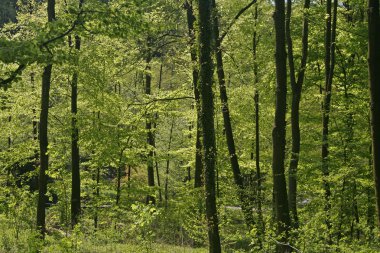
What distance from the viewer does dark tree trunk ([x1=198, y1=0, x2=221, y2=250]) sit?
820cm

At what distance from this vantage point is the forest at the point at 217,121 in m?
6.71

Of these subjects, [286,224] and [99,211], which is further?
[99,211]

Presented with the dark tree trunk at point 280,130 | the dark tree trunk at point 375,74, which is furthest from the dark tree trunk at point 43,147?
the dark tree trunk at point 375,74

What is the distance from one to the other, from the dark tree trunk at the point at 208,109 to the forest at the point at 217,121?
22 millimetres

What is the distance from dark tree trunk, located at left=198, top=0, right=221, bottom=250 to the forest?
0.02m

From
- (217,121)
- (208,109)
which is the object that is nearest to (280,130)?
(208,109)

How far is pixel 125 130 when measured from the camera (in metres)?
15.5

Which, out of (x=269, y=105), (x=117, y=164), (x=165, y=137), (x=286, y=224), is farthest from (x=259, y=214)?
(x=165, y=137)

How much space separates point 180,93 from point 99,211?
5608mm

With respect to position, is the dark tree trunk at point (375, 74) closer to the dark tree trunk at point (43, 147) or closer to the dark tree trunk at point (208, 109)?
the dark tree trunk at point (208, 109)

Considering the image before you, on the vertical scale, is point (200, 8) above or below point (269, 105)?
above

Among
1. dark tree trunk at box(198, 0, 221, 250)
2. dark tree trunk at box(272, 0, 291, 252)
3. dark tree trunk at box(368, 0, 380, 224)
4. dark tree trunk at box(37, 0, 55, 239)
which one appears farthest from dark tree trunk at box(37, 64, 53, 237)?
dark tree trunk at box(368, 0, 380, 224)

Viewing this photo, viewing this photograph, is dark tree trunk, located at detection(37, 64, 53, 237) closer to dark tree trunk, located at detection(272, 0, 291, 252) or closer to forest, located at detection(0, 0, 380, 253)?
forest, located at detection(0, 0, 380, 253)

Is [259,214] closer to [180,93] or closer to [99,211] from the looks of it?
[180,93]
